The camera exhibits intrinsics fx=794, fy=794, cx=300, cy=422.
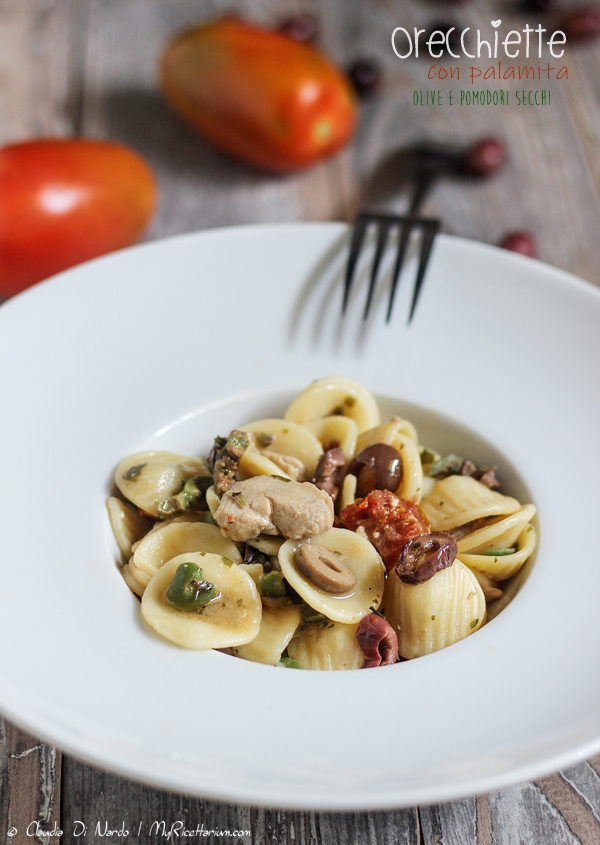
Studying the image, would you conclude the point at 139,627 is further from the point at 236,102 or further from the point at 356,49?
the point at 356,49

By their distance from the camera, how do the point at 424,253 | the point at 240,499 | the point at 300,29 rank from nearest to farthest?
the point at 240,499, the point at 424,253, the point at 300,29

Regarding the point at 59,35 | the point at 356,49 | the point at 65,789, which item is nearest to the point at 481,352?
the point at 65,789

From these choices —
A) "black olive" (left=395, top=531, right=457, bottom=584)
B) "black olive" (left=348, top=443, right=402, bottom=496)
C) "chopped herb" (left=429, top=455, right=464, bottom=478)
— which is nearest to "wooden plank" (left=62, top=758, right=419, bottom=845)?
"black olive" (left=395, top=531, right=457, bottom=584)

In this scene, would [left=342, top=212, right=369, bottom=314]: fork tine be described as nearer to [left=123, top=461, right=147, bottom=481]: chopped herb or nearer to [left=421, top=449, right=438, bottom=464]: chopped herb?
[left=421, top=449, right=438, bottom=464]: chopped herb

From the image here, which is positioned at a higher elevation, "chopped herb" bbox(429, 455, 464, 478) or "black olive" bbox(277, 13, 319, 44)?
"black olive" bbox(277, 13, 319, 44)

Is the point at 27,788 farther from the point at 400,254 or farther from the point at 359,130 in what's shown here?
the point at 359,130

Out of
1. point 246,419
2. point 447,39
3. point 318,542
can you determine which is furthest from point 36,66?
point 318,542

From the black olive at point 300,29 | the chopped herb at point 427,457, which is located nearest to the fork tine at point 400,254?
the chopped herb at point 427,457
